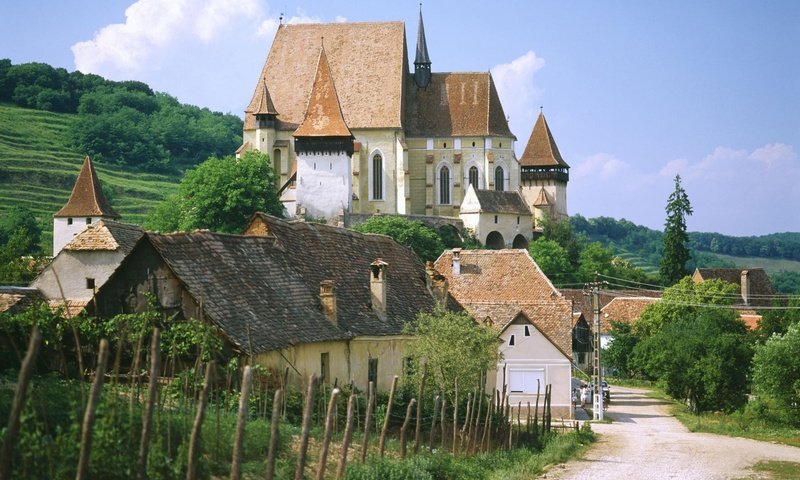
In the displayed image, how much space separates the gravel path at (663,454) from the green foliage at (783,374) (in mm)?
3279

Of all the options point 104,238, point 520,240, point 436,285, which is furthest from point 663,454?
point 520,240

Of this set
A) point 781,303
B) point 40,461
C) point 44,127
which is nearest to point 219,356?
point 40,461

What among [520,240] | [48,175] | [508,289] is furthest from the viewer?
[48,175]

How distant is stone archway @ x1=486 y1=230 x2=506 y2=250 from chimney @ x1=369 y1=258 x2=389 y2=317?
6329 centimetres

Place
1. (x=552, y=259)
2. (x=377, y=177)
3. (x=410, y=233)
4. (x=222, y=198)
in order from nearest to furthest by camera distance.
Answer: (x=222, y=198), (x=410, y=233), (x=552, y=259), (x=377, y=177)

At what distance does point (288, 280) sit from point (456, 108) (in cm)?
7375

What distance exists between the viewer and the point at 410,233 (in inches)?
3174

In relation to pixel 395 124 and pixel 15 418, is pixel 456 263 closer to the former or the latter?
pixel 15 418

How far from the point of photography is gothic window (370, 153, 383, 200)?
92812 millimetres

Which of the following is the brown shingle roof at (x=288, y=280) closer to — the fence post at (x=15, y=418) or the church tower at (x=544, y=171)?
the fence post at (x=15, y=418)

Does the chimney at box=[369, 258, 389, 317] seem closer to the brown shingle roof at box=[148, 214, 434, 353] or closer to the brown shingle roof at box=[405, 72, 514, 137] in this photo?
the brown shingle roof at box=[148, 214, 434, 353]

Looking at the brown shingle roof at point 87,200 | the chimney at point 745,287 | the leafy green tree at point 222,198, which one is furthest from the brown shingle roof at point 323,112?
the chimney at point 745,287

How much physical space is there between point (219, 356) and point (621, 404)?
32235mm

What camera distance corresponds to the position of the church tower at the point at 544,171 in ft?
349
